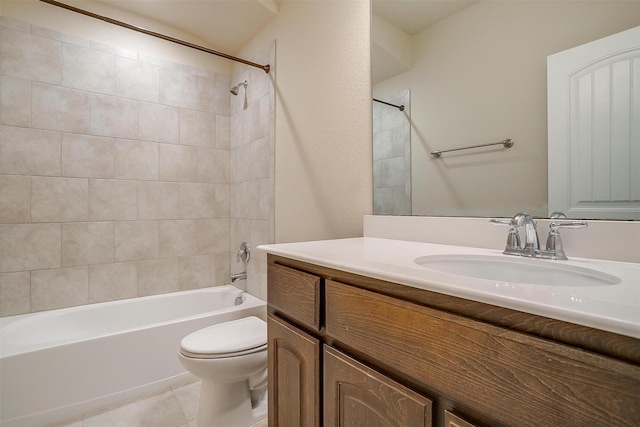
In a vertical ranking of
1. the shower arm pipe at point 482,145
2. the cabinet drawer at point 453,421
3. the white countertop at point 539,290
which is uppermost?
the shower arm pipe at point 482,145

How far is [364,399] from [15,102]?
2.55 m

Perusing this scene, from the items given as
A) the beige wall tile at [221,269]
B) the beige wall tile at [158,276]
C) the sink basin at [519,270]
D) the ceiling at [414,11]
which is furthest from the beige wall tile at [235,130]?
the sink basin at [519,270]

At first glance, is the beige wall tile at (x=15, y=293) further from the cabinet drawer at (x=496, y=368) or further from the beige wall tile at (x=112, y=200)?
the cabinet drawer at (x=496, y=368)

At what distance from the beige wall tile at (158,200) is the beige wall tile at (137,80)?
2.15 feet

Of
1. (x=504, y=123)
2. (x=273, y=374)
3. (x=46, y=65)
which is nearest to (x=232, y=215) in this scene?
(x=46, y=65)

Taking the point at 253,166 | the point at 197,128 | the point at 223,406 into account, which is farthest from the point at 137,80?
the point at 223,406

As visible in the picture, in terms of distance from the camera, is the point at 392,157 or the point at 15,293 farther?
the point at 15,293

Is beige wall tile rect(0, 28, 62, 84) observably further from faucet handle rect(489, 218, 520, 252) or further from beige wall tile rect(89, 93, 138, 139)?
faucet handle rect(489, 218, 520, 252)

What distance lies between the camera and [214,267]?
103 inches

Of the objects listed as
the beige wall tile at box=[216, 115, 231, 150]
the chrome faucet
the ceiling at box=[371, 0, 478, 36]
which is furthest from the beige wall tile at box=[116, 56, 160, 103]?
the chrome faucet

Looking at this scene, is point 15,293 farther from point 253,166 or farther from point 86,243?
point 253,166

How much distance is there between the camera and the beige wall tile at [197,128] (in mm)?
2432

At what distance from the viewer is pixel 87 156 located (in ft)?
6.77

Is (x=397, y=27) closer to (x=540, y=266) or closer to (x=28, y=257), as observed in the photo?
(x=540, y=266)
